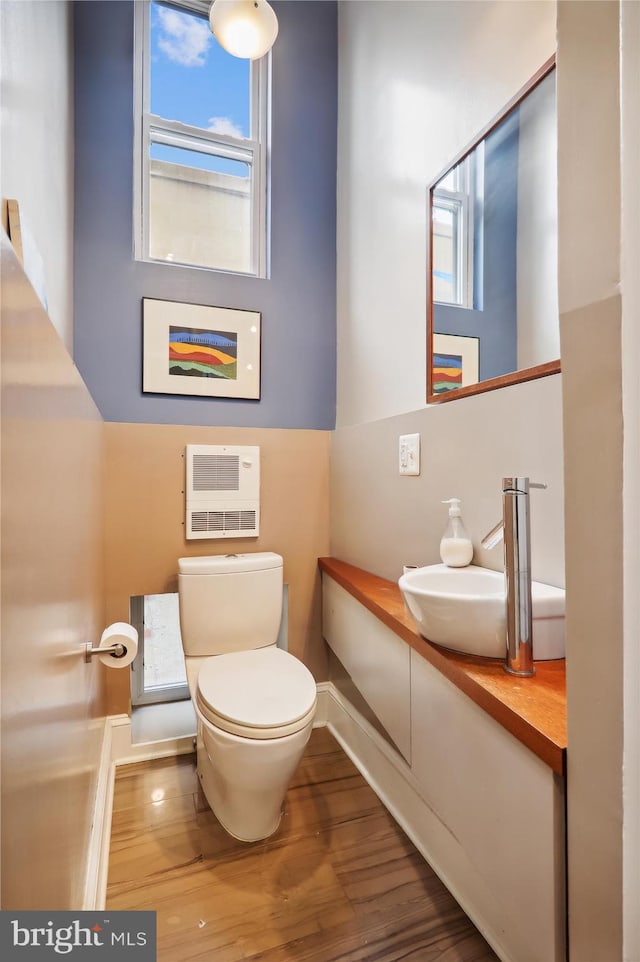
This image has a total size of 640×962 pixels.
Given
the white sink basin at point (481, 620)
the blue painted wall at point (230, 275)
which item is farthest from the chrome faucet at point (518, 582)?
the blue painted wall at point (230, 275)

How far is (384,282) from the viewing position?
6.12 ft

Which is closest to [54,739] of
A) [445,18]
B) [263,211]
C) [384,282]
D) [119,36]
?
[384,282]

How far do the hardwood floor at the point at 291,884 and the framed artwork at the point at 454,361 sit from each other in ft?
4.82

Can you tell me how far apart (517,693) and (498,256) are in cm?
112

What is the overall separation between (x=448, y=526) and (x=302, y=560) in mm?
1007

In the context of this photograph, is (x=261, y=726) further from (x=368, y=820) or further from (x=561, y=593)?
(x=561, y=593)

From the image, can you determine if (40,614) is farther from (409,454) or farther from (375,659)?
(409,454)

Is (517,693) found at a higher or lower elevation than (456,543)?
lower

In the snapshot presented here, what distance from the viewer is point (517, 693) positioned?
799 mm

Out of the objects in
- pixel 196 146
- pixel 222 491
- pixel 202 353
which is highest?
pixel 196 146

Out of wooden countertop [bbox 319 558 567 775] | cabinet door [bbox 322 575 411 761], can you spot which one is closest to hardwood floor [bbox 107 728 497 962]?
cabinet door [bbox 322 575 411 761]

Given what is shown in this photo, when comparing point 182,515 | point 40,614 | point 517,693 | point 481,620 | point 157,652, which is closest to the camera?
point 40,614

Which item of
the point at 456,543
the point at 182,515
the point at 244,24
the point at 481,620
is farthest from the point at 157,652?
the point at 244,24

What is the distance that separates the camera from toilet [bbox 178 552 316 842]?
1.32 m
